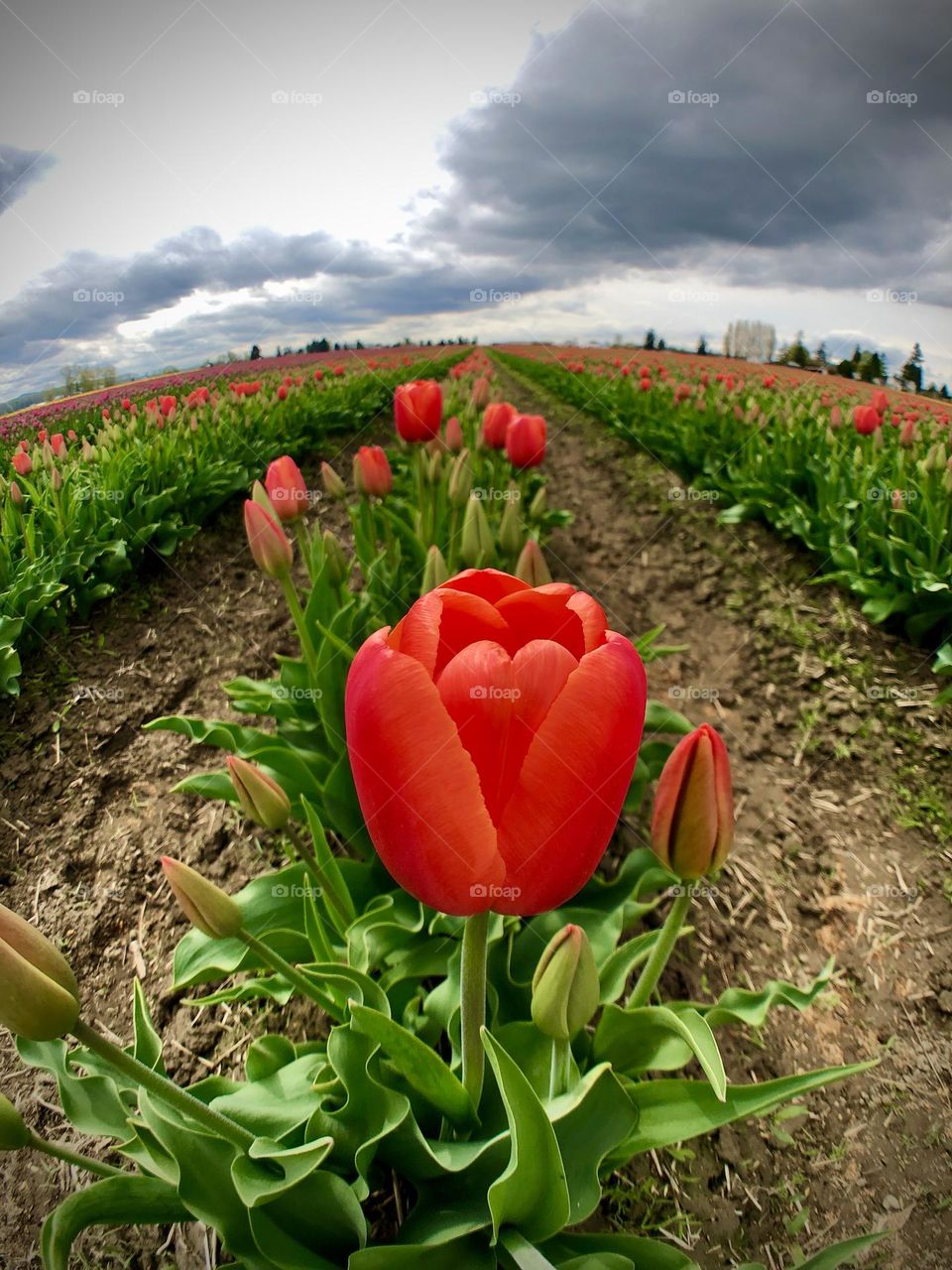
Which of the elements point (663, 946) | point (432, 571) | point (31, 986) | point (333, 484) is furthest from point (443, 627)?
Result: point (333, 484)

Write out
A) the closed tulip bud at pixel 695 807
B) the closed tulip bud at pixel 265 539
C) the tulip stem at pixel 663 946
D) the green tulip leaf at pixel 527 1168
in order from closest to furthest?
the green tulip leaf at pixel 527 1168 < the closed tulip bud at pixel 695 807 < the tulip stem at pixel 663 946 < the closed tulip bud at pixel 265 539

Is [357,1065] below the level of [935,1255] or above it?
above

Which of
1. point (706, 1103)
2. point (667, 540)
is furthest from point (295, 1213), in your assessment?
point (667, 540)

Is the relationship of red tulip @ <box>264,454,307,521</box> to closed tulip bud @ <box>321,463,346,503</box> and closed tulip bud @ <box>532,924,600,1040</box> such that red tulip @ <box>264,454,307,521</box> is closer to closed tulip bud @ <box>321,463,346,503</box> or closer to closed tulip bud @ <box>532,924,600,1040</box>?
closed tulip bud @ <box>321,463,346,503</box>

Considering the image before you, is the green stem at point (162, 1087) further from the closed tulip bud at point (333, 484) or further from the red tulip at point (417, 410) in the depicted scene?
the red tulip at point (417, 410)

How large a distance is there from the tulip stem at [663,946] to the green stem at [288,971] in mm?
454

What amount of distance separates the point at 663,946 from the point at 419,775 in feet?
1.91

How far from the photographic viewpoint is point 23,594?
1.19m

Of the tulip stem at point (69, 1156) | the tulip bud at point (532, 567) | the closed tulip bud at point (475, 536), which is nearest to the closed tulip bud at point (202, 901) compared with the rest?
the tulip stem at point (69, 1156)

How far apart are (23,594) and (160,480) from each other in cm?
62

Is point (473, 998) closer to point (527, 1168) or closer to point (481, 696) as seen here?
point (527, 1168)

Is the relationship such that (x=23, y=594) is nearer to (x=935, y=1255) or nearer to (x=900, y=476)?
(x=935, y=1255)

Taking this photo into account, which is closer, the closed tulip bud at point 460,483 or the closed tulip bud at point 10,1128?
the closed tulip bud at point 10,1128

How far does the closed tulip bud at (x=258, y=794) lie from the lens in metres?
0.99
